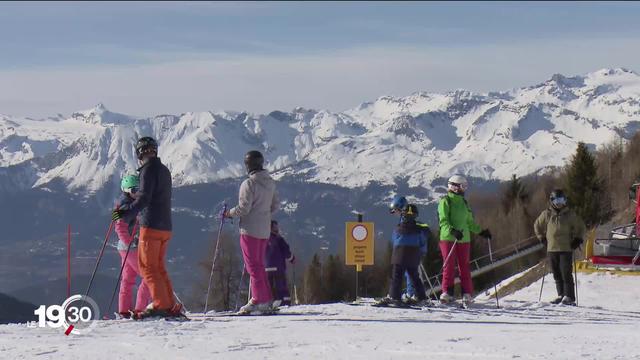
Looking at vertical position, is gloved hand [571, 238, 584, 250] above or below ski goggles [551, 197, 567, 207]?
below

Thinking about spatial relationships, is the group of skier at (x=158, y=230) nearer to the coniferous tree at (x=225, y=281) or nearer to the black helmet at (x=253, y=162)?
the black helmet at (x=253, y=162)

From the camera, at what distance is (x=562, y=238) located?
15961 mm

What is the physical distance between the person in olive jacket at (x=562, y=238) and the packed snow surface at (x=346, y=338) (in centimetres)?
299

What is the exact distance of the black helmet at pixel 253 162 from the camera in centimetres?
1249

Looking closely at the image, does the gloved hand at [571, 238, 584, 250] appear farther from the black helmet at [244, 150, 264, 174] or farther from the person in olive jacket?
the black helmet at [244, 150, 264, 174]

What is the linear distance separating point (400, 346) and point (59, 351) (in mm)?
2933

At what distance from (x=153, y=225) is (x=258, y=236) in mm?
1489

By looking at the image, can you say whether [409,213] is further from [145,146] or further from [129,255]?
[145,146]

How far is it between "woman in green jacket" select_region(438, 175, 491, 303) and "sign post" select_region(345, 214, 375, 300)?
2.27 m

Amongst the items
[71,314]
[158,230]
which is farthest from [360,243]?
[71,314]

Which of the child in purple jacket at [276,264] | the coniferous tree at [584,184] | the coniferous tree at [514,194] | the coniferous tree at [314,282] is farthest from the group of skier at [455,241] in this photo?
the coniferous tree at [514,194]

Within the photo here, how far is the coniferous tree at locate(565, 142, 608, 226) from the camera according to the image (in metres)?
63.6

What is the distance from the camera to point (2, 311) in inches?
2953

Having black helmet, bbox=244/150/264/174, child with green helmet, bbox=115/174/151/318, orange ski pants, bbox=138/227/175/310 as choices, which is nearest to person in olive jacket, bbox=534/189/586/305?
black helmet, bbox=244/150/264/174
